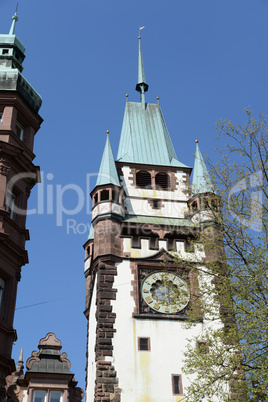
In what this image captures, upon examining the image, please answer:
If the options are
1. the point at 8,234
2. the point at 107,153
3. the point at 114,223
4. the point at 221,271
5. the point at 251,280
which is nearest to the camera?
the point at 251,280

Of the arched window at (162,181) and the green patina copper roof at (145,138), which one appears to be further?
the green patina copper roof at (145,138)

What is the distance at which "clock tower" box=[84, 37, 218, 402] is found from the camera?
24.9 metres

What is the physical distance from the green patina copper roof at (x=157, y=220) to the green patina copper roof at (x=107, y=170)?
213 cm

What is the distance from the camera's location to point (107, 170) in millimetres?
32312

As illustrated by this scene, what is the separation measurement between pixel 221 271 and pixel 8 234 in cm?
795

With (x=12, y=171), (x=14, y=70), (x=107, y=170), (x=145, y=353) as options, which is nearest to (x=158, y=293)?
(x=145, y=353)

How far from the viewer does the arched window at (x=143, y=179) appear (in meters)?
33.7

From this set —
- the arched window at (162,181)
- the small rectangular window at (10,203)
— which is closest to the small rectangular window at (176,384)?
the small rectangular window at (10,203)

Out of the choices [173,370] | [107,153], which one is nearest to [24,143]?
[107,153]

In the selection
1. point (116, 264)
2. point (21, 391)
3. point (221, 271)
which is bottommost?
point (21, 391)

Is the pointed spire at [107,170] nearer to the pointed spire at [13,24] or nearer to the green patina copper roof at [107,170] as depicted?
the green patina copper roof at [107,170]

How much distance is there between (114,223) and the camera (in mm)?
29719

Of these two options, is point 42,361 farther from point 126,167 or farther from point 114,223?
point 126,167

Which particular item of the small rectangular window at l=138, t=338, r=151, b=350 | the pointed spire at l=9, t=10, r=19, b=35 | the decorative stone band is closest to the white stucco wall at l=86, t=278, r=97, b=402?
the decorative stone band
